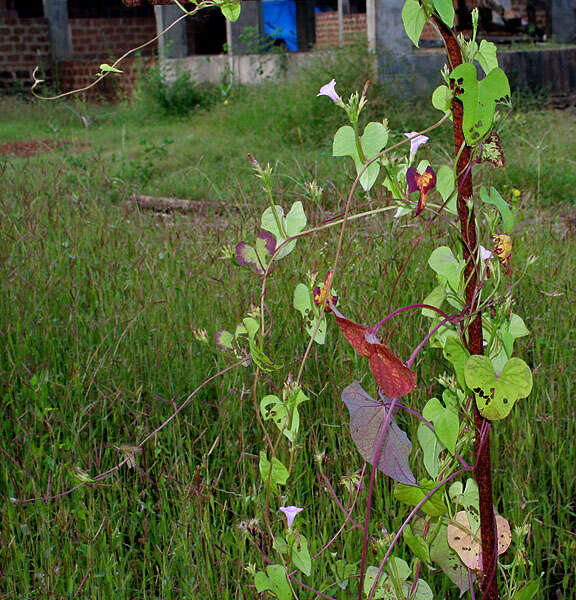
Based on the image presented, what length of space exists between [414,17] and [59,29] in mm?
13413

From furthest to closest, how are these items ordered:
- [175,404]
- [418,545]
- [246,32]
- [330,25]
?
1. [330,25]
2. [246,32]
3. [175,404]
4. [418,545]

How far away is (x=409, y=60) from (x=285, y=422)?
23.6 ft

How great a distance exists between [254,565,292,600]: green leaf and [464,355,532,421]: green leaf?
0.99 ft

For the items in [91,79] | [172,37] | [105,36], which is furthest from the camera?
[105,36]

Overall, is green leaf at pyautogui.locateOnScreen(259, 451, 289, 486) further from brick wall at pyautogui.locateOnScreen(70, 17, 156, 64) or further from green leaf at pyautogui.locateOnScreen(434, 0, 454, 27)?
brick wall at pyautogui.locateOnScreen(70, 17, 156, 64)

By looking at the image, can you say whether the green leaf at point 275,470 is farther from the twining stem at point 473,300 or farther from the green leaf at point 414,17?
the green leaf at point 414,17

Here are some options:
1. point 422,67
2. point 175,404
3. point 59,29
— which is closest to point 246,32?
point 422,67

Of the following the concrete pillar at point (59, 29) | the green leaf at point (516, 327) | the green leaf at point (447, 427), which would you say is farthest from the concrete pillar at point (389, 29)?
the concrete pillar at point (59, 29)

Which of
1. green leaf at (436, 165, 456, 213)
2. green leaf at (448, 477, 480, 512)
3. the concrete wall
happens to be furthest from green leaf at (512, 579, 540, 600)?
the concrete wall

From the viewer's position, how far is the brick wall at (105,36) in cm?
1372

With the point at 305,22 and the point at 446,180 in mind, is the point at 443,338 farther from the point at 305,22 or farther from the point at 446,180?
the point at 305,22

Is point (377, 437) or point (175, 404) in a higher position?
point (377, 437)

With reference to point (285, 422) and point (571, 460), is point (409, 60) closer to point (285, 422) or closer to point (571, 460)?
point (571, 460)

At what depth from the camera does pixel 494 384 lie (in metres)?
0.72
